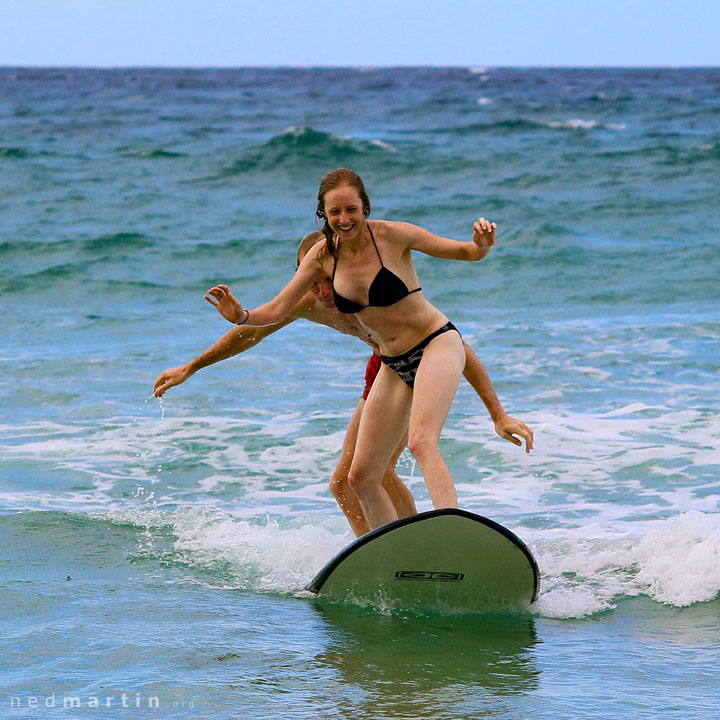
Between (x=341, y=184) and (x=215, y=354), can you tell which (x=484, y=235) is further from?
(x=215, y=354)

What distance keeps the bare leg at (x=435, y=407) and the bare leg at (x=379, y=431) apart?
0.80 ft

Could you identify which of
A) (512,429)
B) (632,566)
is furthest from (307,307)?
(632,566)

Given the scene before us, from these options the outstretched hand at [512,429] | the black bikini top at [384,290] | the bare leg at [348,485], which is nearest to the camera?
the black bikini top at [384,290]

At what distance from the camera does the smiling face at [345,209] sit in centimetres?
543

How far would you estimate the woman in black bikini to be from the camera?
5391 millimetres

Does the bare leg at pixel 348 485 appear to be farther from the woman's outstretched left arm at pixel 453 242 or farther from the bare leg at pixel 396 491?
the woman's outstretched left arm at pixel 453 242

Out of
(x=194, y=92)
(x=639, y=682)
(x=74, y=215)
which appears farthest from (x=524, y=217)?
(x=194, y=92)

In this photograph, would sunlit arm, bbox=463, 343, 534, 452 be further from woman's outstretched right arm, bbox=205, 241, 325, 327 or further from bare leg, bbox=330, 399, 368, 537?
woman's outstretched right arm, bbox=205, 241, 325, 327

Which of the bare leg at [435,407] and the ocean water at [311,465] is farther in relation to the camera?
the bare leg at [435,407]

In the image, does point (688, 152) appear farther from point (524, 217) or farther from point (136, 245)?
point (136, 245)

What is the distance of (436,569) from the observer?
550 centimetres

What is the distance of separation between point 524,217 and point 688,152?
10547 mm

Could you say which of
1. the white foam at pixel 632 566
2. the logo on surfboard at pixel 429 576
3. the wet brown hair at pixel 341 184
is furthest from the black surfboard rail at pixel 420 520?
the wet brown hair at pixel 341 184

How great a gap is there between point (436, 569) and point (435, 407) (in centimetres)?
80
